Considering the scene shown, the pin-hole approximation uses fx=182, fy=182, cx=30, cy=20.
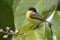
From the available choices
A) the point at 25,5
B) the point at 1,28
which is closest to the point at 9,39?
the point at 1,28

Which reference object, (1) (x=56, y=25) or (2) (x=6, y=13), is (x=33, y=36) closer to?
(1) (x=56, y=25)

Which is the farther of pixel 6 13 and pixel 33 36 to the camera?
pixel 6 13

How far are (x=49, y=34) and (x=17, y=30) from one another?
0.41 ft

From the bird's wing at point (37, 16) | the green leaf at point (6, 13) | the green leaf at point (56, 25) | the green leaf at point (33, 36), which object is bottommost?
the green leaf at point (33, 36)

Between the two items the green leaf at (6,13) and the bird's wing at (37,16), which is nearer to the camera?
the bird's wing at (37,16)

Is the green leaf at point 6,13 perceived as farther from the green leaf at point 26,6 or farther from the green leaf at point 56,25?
the green leaf at point 56,25

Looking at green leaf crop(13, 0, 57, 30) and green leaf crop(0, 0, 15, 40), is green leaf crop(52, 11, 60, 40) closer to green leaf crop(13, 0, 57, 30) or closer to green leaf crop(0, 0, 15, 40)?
green leaf crop(13, 0, 57, 30)

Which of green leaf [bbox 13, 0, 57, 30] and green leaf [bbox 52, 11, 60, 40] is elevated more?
green leaf [bbox 13, 0, 57, 30]

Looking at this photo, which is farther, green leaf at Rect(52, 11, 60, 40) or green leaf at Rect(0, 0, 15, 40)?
green leaf at Rect(0, 0, 15, 40)

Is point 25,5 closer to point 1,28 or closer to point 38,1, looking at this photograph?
point 38,1

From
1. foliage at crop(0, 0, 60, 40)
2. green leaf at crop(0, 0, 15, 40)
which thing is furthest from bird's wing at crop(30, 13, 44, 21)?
green leaf at crop(0, 0, 15, 40)

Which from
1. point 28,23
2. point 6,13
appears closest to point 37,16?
point 28,23

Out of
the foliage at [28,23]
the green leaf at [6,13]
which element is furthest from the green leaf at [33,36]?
the green leaf at [6,13]

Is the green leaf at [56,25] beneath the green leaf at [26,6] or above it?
beneath
